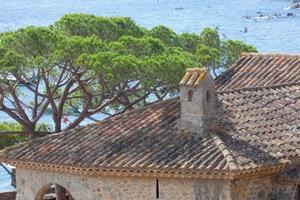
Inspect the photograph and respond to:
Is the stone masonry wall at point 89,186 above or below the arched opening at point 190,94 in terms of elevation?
below

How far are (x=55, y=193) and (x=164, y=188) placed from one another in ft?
29.4

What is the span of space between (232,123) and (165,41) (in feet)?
47.6

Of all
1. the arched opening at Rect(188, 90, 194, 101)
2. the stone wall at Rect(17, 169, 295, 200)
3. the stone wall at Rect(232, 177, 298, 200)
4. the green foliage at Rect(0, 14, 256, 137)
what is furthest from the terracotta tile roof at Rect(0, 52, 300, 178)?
the green foliage at Rect(0, 14, 256, 137)

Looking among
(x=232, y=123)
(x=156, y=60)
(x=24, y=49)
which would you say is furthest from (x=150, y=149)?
(x=24, y=49)

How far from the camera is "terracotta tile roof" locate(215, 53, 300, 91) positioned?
29.3m

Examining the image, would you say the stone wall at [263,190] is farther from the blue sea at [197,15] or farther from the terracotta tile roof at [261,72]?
the blue sea at [197,15]

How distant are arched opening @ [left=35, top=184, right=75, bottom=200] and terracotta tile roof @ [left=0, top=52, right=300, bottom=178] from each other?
935 millimetres

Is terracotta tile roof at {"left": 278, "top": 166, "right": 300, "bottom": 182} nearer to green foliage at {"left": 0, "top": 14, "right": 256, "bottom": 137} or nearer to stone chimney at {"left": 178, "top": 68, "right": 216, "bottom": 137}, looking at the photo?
stone chimney at {"left": 178, "top": 68, "right": 216, "bottom": 137}

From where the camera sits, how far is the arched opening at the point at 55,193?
24508 millimetres

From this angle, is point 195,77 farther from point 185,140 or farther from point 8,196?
point 8,196

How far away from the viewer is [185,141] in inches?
909

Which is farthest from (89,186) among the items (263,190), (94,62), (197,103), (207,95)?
(94,62)

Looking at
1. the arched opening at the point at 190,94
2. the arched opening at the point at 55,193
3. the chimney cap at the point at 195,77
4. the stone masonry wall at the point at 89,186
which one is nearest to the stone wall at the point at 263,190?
the stone masonry wall at the point at 89,186

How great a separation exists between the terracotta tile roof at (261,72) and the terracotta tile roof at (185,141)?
10.6 ft
